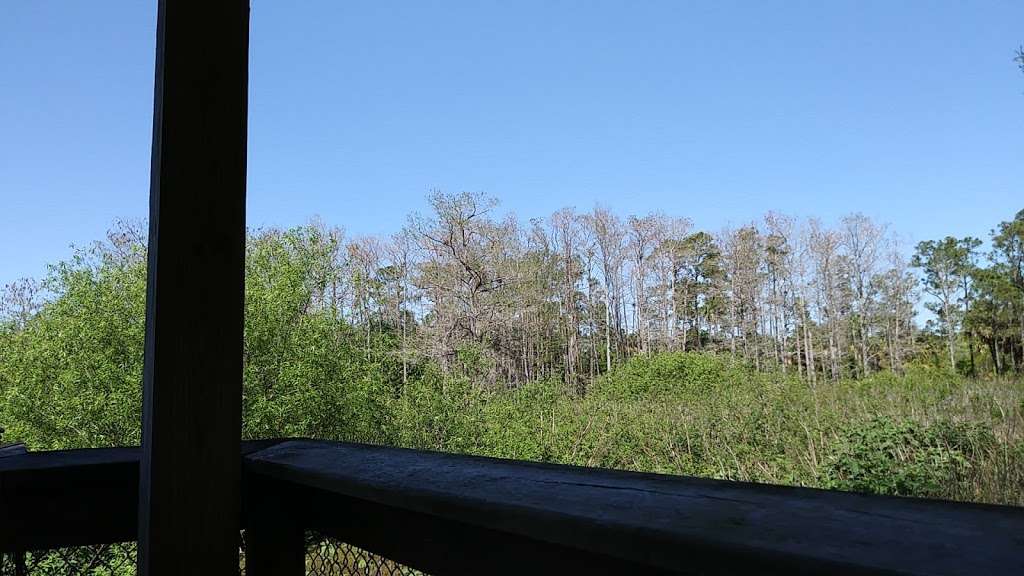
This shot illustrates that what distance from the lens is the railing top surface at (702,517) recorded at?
22 cm

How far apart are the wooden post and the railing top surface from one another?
11 cm

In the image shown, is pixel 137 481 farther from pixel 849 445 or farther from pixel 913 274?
pixel 913 274

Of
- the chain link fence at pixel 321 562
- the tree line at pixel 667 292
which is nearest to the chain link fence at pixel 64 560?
the chain link fence at pixel 321 562

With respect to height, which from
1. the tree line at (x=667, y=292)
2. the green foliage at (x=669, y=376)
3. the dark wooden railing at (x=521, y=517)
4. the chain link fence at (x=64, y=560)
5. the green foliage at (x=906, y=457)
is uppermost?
the tree line at (x=667, y=292)

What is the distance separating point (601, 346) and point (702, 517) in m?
11.6

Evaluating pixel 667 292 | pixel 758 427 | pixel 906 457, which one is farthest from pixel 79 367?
pixel 667 292

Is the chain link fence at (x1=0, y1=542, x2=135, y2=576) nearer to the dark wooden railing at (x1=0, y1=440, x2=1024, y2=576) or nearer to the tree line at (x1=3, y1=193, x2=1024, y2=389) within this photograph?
the dark wooden railing at (x1=0, y1=440, x2=1024, y2=576)

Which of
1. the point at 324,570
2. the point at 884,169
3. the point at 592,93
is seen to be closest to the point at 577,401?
the point at 324,570

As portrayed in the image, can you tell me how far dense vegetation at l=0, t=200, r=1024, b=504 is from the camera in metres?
4.79

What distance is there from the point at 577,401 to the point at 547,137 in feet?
37.7

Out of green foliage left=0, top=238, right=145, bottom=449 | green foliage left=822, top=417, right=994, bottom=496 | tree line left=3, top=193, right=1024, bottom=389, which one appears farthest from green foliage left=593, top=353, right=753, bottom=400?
green foliage left=0, top=238, right=145, bottom=449

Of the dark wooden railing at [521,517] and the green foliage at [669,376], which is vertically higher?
the dark wooden railing at [521,517]

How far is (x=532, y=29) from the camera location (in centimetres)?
1842

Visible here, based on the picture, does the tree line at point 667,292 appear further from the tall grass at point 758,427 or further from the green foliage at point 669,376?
the tall grass at point 758,427
